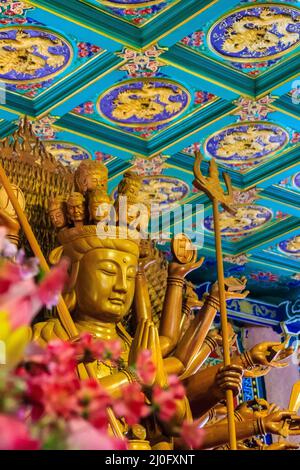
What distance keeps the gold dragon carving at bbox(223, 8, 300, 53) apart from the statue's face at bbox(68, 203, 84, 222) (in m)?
2.40

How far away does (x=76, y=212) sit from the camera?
388cm

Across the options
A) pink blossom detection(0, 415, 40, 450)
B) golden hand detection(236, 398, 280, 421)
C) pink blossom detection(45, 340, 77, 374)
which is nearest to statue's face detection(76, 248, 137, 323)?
golden hand detection(236, 398, 280, 421)

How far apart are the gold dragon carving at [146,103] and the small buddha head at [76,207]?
8.72 ft

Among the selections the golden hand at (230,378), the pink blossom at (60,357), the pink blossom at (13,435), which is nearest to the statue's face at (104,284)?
the golden hand at (230,378)

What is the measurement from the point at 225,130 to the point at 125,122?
93 cm

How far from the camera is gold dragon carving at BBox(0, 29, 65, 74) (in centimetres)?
570

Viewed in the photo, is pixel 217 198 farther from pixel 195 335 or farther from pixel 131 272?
pixel 195 335

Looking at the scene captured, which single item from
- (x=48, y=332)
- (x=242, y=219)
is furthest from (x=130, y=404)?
(x=242, y=219)

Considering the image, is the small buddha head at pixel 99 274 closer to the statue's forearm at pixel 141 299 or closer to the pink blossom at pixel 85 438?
the statue's forearm at pixel 141 299

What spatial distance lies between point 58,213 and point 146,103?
2933mm

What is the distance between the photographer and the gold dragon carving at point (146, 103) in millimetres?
6434

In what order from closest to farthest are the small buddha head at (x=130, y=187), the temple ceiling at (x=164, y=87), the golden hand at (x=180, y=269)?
the small buddha head at (x=130, y=187) < the golden hand at (x=180, y=269) < the temple ceiling at (x=164, y=87)

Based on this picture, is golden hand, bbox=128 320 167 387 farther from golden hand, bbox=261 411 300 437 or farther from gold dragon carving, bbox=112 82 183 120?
gold dragon carving, bbox=112 82 183 120

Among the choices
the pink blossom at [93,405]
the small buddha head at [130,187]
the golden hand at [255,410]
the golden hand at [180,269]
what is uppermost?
the small buddha head at [130,187]
